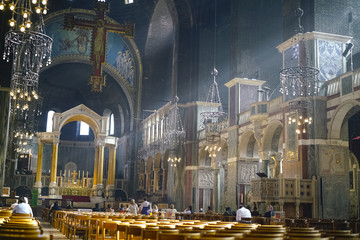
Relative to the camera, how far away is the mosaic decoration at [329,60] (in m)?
17.6

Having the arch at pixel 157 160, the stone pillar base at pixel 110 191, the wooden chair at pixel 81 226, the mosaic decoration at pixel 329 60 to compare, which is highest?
the mosaic decoration at pixel 329 60

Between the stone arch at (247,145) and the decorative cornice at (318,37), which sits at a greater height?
the decorative cornice at (318,37)

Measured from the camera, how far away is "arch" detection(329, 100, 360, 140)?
16.2 meters

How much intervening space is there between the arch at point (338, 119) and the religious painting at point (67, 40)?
25885 millimetres

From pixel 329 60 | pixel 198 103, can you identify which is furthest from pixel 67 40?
pixel 329 60

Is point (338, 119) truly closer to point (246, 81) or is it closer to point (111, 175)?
point (246, 81)

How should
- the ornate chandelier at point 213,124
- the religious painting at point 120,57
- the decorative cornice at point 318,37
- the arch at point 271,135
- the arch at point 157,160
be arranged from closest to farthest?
1. the decorative cornice at point 318,37
2. the arch at point 271,135
3. the ornate chandelier at point 213,124
4. the arch at point 157,160
5. the religious painting at point 120,57

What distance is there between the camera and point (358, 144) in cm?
2216

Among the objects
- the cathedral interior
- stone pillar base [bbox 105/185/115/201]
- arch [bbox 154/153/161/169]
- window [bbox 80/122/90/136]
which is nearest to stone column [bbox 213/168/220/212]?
the cathedral interior

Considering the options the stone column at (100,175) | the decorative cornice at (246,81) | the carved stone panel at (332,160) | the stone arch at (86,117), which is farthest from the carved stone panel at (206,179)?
the carved stone panel at (332,160)

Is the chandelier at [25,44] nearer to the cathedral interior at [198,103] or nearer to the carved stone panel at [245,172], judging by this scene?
the cathedral interior at [198,103]

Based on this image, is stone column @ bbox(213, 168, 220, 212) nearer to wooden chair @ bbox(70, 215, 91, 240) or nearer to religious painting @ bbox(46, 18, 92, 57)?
wooden chair @ bbox(70, 215, 91, 240)

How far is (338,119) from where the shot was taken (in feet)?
54.6

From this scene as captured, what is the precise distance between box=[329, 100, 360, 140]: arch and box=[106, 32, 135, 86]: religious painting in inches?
957
